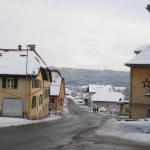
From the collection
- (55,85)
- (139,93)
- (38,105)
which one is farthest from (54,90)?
(139,93)

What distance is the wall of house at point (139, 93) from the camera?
52.2m

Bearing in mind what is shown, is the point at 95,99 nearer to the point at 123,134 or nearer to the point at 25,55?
the point at 25,55

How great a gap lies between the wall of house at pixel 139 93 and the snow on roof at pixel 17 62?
12943mm

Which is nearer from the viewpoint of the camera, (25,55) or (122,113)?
(25,55)

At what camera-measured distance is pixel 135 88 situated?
52688 millimetres

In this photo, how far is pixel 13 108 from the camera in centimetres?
5531

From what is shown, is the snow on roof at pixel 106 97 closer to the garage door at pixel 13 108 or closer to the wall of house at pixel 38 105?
the wall of house at pixel 38 105

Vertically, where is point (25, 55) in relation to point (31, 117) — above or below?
above

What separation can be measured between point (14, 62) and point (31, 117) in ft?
26.6

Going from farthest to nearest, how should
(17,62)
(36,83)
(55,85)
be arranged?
(55,85) < (36,83) < (17,62)

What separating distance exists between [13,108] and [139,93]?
16.1m

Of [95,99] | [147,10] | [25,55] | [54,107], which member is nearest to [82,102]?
[95,99]

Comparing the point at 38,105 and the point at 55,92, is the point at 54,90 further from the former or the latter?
the point at 38,105

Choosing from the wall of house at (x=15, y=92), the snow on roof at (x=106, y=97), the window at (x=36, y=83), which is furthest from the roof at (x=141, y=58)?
the snow on roof at (x=106, y=97)
